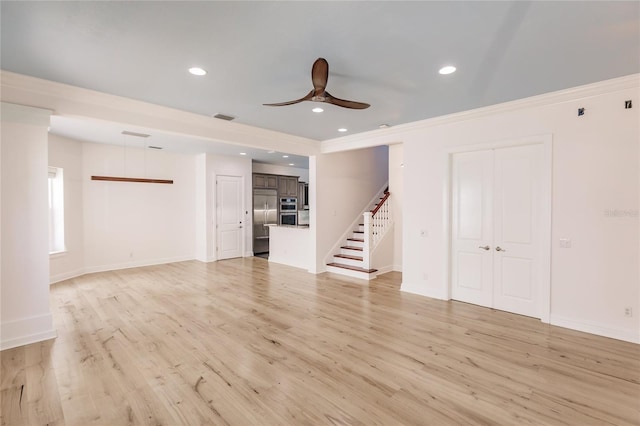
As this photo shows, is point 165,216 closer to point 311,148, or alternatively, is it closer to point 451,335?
point 311,148

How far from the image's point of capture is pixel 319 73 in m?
2.63

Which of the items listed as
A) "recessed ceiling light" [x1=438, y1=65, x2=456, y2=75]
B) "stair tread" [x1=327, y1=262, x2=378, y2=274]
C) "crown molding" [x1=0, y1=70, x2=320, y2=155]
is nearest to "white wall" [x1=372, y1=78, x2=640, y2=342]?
"recessed ceiling light" [x1=438, y1=65, x2=456, y2=75]

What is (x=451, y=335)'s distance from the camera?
3.46 m

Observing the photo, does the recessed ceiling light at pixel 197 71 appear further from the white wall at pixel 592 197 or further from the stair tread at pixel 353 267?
the stair tread at pixel 353 267

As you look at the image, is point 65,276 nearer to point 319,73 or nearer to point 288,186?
point 288,186

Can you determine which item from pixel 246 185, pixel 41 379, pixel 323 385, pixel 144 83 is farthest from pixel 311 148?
pixel 41 379

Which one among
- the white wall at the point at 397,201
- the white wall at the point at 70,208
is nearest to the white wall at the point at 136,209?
the white wall at the point at 70,208

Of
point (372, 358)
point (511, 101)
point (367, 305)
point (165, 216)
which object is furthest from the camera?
point (165, 216)

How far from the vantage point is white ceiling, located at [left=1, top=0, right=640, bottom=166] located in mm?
2119

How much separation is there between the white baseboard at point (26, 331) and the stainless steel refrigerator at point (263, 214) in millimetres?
5684

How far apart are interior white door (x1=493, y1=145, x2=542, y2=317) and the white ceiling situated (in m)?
0.90

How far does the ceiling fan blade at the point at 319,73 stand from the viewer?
260 cm

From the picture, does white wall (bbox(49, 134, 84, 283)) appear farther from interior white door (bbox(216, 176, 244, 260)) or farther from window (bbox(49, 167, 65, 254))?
interior white door (bbox(216, 176, 244, 260))

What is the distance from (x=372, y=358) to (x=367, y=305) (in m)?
1.58
